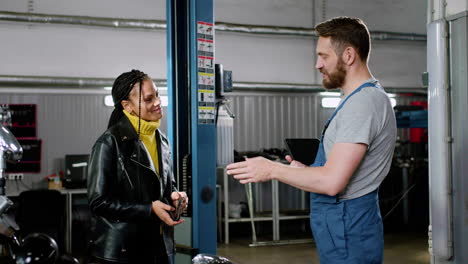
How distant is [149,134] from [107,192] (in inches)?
15.9

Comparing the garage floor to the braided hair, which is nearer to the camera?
the braided hair

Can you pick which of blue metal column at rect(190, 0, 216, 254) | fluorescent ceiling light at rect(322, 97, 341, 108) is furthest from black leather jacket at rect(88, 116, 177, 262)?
fluorescent ceiling light at rect(322, 97, 341, 108)

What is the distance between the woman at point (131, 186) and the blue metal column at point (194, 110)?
1438mm

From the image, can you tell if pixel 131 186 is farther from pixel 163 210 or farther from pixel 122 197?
pixel 163 210

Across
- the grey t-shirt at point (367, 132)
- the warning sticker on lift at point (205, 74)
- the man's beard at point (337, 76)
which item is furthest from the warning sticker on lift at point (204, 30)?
the grey t-shirt at point (367, 132)

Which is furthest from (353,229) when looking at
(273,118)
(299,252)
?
(273,118)

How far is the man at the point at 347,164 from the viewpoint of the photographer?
1.72m

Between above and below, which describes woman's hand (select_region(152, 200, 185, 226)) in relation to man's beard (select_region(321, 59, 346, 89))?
below

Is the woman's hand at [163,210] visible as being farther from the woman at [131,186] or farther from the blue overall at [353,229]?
the blue overall at [353,229]

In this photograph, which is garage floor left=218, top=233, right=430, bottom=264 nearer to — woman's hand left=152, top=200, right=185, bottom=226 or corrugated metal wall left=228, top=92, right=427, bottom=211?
corrugated metal wall left=228, top=92, right=427, bottom=211

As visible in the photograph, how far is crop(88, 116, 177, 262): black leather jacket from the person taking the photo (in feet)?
7.47

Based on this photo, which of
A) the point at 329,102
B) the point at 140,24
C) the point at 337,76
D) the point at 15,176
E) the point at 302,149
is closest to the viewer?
the point at 337,76

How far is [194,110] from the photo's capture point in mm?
4012

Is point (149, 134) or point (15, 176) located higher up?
point (149, 134)
